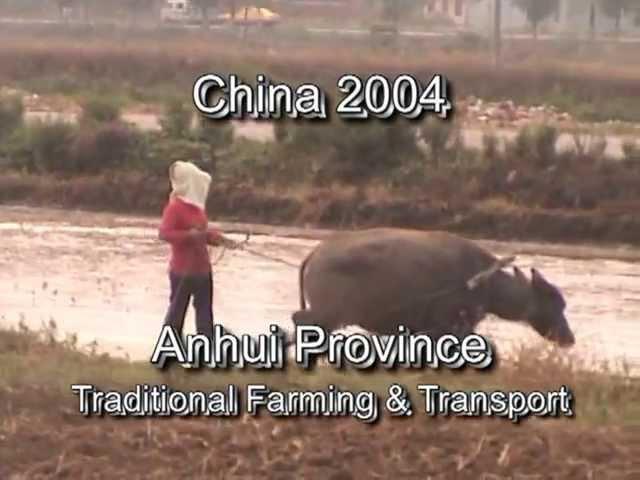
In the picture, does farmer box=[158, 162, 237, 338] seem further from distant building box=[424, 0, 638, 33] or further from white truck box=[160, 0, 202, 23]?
distant building box=[424, 0, 638, 33]

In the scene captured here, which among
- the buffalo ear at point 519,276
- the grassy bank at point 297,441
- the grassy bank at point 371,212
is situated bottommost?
the grassy bank at point 371,212

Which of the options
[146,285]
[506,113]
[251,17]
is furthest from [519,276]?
[251,17]

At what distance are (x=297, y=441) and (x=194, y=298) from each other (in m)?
2.31

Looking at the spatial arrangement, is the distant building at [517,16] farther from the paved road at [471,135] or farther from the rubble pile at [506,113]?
the paved road at [471,135]

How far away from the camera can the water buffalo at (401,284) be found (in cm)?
901

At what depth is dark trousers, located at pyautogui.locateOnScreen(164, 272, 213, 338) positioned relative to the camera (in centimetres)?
910

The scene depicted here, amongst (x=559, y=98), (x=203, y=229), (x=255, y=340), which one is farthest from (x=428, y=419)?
(x=559, y=98)

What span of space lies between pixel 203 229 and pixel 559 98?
20.2 m

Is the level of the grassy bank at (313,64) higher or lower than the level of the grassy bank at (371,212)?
higher

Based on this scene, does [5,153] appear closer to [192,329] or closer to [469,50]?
[469,50]

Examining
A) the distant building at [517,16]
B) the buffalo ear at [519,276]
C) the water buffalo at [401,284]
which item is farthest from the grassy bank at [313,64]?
the water buffalo at [401,284]

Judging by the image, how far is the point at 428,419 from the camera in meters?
7.37

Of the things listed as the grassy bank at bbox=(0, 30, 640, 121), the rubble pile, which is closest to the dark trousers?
the grassy bank at bbox=(0, 30, 640, 121)

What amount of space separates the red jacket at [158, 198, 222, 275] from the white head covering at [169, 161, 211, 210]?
1.6 inches
